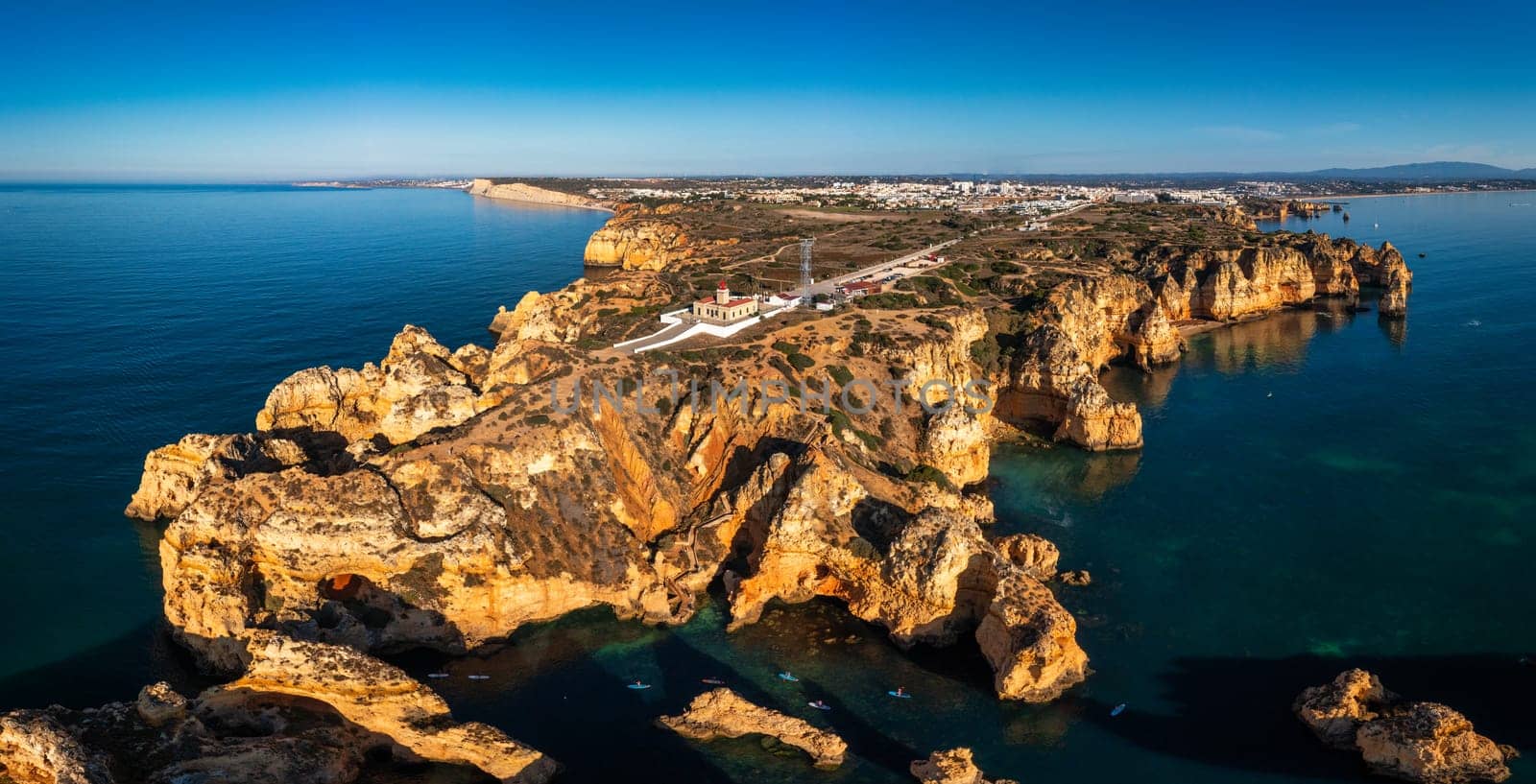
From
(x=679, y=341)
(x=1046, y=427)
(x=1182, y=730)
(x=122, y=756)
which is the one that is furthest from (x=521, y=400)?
(x=1046, y=427)

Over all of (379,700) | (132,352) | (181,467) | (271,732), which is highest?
(132,352)

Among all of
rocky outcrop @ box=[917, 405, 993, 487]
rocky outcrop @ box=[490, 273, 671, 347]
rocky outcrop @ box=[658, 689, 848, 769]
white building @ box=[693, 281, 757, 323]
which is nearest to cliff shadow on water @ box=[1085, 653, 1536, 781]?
rocky outcrop @ box=[658, 689, 848, 769]

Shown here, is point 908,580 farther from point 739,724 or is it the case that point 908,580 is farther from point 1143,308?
point 1143,308

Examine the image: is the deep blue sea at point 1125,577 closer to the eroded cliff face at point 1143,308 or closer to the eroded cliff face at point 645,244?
the eroded cliff face at point 1143,308

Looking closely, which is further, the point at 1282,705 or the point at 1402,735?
the point at 1282,705

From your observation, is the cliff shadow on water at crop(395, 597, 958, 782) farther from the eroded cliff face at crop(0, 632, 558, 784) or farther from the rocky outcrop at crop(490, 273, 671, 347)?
the rocky outcrop at crop(490, 273, 671, 347)

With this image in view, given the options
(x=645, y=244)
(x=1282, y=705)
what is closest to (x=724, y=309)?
(x=1282, y=705)
